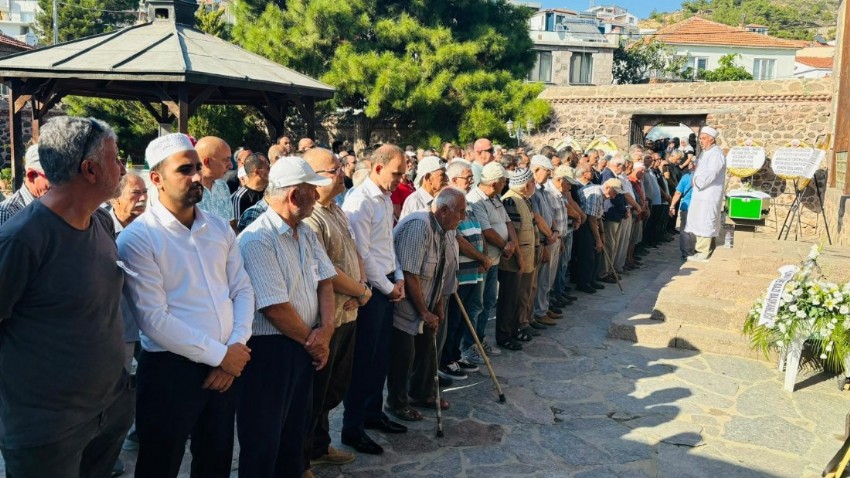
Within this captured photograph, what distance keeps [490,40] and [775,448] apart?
17989 mm

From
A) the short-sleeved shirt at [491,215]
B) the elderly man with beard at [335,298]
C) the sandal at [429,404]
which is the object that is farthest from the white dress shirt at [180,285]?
the short-sleeved shirt at [491,215]

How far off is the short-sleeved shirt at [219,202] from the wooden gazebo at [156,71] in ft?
9.48

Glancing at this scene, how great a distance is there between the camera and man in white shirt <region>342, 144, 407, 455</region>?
173 inches

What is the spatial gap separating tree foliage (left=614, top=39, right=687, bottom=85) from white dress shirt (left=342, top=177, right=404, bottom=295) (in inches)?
1618

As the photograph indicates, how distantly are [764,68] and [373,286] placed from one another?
49645mm

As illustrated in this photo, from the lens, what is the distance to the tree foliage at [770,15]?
69000 millimetres

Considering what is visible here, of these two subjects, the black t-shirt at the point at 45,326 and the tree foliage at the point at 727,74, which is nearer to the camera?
the black t-shirt at the point at 45,326

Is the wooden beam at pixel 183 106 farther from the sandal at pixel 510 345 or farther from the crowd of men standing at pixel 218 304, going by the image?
the sandal at pixel 510 345

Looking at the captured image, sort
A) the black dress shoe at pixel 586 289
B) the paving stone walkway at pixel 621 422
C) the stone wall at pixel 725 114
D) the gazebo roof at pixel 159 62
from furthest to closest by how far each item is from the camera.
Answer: the stone wall at pixel 725 114 → the black dress shoe at pixel 586 289 → the gazebo roof at pixel 159 62 → the paving stone walkway at pixel 621 422

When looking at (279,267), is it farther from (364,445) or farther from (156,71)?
(156,71)

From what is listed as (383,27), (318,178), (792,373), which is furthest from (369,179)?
(383,27)

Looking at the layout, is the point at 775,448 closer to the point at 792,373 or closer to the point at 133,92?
the point at 792,373

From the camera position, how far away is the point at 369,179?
4.61 meters

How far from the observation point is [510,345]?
6789 millimetres
